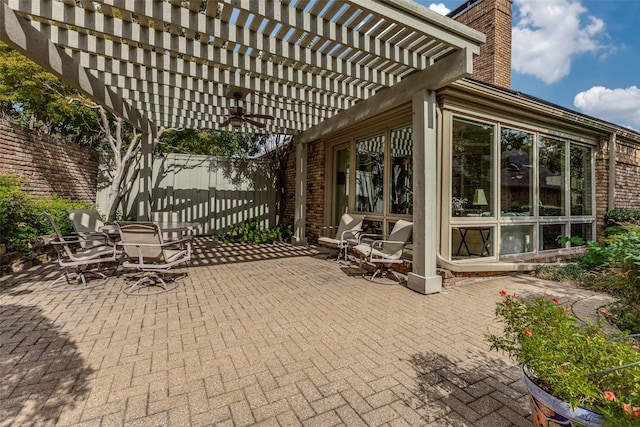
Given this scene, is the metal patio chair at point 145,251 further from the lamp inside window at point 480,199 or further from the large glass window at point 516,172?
the large glass window at point 516,172

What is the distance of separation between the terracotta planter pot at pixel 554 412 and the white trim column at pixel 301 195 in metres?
6.30

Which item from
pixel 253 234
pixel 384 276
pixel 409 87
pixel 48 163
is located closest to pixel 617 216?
pixel 384 276

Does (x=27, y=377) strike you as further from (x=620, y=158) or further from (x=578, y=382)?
(x=620, y=158)

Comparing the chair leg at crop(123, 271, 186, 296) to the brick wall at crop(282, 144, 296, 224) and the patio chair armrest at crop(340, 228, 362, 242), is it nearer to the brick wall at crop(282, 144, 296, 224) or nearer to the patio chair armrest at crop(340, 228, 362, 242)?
the patio chair armrest at crop(340, 228, 362, 242)

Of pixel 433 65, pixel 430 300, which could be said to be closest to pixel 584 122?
pixel 433 65

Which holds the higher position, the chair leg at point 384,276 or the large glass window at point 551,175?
the large glass window at point 551,175

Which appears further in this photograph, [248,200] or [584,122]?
[248,200]

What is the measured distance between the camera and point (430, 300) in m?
3.54

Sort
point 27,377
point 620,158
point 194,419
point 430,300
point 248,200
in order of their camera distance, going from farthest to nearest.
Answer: point 248,200, point 620,158, point 430,300, point 27,377, point 194,419

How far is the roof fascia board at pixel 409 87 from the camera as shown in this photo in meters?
3.33

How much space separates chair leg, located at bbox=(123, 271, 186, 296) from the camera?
3.61 metres

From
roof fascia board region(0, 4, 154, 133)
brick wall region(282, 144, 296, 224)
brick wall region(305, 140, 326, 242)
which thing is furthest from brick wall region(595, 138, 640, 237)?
roof fascia board region(0, 4, 154, 133)

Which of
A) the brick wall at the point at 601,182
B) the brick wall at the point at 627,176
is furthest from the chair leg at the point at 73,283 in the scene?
the brick wall at the point at 627,176

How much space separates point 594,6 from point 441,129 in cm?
592
